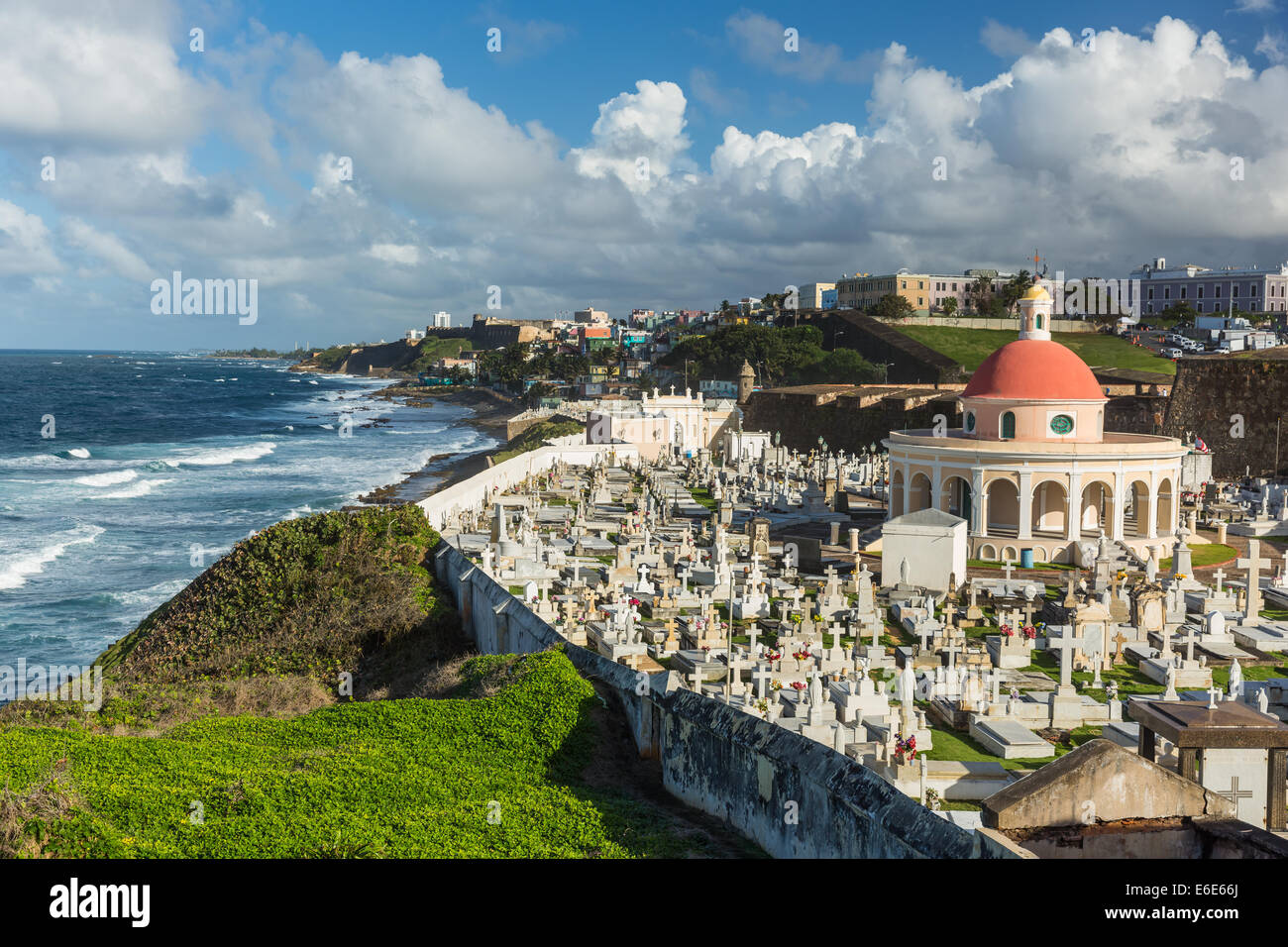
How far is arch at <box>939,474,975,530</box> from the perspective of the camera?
2947 centimetres

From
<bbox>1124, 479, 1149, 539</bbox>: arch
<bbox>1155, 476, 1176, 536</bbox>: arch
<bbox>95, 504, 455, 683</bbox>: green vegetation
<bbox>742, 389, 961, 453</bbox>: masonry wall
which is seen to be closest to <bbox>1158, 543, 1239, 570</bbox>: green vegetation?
<bbox>1155, 476, 1176, 536</bbox>: arch

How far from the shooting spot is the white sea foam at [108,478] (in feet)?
175

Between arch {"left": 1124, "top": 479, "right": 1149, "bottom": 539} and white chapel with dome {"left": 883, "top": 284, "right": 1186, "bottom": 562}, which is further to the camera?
arch {"left": 1124, "top": 479, "right": 1149, "bottom": 539}

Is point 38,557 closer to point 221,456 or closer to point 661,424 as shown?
point 661,424

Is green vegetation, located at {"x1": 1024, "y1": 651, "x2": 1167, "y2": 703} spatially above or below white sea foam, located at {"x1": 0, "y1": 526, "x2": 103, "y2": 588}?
above

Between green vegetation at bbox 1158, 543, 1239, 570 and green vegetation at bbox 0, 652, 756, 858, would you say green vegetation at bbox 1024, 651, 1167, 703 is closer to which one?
green vegetation at bbox 0, 652, 756, 858

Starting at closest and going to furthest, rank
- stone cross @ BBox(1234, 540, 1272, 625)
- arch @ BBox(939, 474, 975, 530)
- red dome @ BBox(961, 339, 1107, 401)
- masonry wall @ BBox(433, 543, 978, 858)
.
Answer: masonry wall @ BBox(433, 543, 978, 858) < stone cross @ BBox(1234, 540, 1272, 625) < red dome @ BBox(961, 339, 1107, 401) < arch @ BBox(939, 474, 975, 530)

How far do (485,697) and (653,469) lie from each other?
111 feet

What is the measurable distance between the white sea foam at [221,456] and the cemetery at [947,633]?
34060 mm

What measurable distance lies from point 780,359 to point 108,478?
50058mm

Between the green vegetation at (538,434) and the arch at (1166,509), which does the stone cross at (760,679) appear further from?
the green vegetation at (538,434)

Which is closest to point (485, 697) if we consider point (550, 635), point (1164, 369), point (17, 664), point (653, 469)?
point (550, 635)

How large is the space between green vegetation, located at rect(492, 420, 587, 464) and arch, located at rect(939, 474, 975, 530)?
26.5m

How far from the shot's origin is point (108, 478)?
55.2 metres
